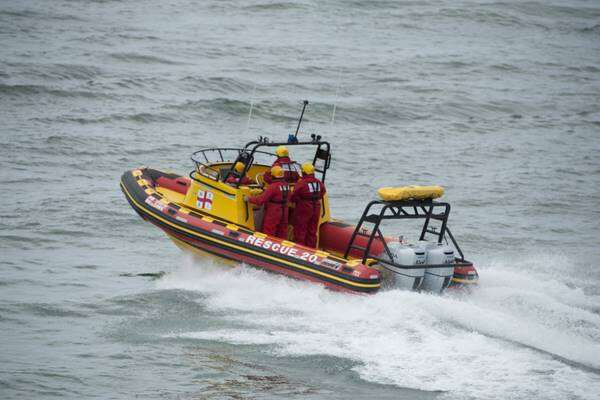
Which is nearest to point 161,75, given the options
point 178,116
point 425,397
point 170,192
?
point 178,116

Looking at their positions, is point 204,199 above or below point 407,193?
below

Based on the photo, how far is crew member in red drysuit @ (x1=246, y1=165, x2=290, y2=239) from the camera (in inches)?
448

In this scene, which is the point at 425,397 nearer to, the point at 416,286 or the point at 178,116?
the point at 416,286

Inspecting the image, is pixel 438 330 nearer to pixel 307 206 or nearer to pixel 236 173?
pixel 307 206

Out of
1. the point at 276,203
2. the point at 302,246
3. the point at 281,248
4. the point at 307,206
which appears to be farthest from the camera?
the point at 307,206

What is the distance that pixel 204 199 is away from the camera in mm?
12008

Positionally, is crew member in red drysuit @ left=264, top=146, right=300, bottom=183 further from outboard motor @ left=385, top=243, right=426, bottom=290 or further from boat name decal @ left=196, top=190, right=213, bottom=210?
outboard motor @ left=385, top=243, right=426, bottom=290

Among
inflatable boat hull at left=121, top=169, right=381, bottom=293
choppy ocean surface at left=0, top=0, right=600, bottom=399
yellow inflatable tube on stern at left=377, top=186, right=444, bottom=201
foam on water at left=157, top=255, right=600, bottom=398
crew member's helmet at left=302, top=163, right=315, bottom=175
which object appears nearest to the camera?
foam on water at left=157, top=255, right=600, bottom=398

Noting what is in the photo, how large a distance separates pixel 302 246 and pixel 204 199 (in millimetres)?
1422

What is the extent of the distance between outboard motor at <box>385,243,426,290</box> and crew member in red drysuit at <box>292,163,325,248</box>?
1.28m

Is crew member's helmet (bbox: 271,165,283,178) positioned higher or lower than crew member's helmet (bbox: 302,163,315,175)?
lower

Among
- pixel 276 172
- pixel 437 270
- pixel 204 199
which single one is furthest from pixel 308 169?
pixel 437 270

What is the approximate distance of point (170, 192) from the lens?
43.2 ft

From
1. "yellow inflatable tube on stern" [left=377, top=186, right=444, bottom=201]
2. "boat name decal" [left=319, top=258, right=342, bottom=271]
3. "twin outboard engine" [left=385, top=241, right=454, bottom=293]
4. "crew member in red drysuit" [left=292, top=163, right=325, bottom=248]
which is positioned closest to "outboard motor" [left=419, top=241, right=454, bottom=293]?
"twin outboard engine" [left=385, top=241, right=454, bottom=293]
